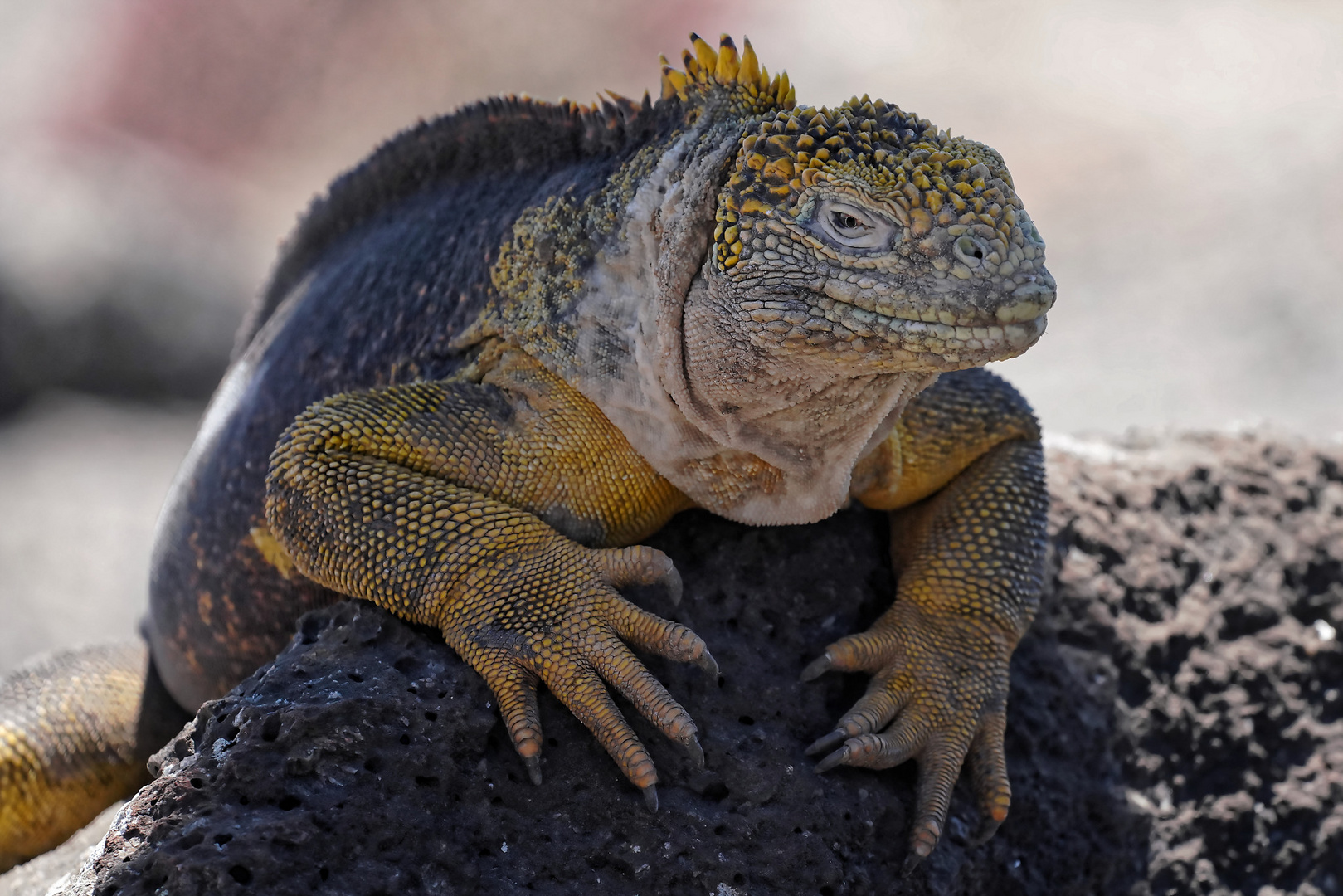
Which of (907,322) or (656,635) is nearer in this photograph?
(907,322)

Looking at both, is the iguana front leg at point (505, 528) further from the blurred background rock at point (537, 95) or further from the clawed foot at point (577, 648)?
the blurred background rock at point (537, 95)

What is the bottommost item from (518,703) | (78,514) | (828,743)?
(78,514)

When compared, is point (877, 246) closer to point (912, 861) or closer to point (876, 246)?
point (876, 246)

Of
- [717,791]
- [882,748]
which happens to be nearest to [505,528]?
[717,791]

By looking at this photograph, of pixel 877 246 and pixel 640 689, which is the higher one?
pixel 877 246

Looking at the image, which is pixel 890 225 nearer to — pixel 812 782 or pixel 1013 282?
pixel 1013 282

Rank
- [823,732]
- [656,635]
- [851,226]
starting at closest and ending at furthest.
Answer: [851,226] < [656,635] < [823,732]

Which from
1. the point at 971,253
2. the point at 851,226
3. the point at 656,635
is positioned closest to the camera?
the point at 971,253

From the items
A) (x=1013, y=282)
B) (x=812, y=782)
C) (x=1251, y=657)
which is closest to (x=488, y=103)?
(x=1013, y=282)

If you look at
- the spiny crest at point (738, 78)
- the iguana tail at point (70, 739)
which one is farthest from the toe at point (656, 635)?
the iguana tail at point (70, 739)
